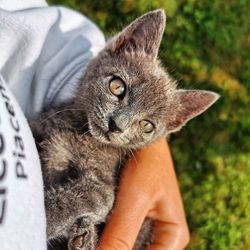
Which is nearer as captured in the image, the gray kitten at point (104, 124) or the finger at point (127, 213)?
the gray kitten at point (104, 124)

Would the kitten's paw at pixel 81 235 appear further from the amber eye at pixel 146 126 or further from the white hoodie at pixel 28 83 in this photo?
the amber eye at pixel 146 126

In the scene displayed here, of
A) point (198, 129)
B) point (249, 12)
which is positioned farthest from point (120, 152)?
point (249, 12)

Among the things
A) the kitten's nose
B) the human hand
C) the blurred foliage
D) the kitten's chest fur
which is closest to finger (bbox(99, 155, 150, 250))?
Result: the human hand

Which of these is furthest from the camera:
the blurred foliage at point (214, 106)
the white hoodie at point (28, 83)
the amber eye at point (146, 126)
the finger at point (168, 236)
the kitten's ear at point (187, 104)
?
the blurred foliage at point (214, 106)

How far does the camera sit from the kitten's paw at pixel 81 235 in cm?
194

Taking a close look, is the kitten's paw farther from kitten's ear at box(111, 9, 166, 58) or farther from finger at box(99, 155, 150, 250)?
kitten's ear at box(111, 9, 166, 58)

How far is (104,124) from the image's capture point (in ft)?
6.84

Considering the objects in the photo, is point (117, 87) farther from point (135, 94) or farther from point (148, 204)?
point (148, 204)

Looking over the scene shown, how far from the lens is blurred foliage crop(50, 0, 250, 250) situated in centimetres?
352

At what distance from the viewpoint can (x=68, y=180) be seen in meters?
2.08

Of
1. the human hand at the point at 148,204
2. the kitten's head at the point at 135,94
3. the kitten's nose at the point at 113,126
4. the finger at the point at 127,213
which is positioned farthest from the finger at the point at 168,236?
the kitten's nose at the point at 113,126

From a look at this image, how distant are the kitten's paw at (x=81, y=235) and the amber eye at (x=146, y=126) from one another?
48 cm

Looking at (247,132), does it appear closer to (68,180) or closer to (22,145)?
(68,180)

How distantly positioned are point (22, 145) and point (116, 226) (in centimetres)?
82
